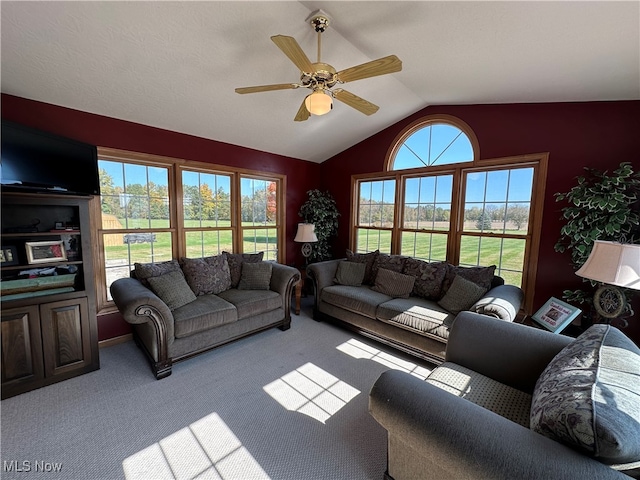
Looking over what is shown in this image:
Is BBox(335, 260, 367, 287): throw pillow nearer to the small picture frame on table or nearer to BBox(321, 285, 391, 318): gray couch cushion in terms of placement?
BBox(321, 285, 391, 318): gray couch cushion

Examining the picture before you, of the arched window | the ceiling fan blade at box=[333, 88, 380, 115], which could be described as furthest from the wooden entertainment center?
the arched window

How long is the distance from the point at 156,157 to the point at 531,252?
14.6ft

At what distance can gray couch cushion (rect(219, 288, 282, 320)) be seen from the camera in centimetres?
300

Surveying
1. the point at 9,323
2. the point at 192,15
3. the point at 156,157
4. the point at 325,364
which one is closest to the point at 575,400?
the point at 325,364

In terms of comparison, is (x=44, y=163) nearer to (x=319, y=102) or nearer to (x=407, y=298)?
(x=319, y=102)

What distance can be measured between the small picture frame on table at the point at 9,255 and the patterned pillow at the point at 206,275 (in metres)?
1.35

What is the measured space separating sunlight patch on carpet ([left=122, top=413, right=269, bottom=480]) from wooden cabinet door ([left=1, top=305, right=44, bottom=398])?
1347mm

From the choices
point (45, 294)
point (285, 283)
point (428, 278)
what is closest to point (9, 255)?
point (45, 294)

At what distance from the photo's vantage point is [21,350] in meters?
2.14

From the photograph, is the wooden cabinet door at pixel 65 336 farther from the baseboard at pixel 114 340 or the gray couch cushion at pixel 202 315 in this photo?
the gray couch cushion at pixel 202 315

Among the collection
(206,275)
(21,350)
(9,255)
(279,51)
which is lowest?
(21,350)

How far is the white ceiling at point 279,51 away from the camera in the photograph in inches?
67.1

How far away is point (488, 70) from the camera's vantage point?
2389 mm

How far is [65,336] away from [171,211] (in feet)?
5.42
